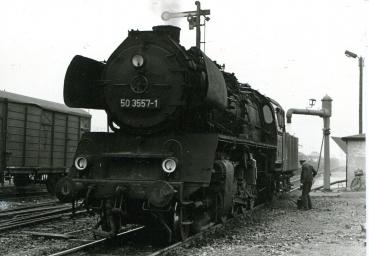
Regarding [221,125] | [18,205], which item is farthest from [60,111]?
[221,125]

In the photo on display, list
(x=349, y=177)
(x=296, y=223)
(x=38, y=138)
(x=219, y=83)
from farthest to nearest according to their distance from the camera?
(x=349, y=177)
(x=38, y=138)
(x=296, y=223)
(x=219, y=83)

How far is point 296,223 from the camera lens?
10.2 m

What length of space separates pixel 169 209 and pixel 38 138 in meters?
9.41

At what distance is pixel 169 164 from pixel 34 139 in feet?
29.4

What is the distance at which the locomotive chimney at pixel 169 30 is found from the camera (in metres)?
7.82

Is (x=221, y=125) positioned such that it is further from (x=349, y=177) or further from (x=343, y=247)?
(x=349, y=177)

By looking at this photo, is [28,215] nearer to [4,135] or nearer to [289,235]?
[4,135]

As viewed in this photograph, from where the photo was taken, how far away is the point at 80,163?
766cm

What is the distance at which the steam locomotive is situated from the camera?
7.16 m

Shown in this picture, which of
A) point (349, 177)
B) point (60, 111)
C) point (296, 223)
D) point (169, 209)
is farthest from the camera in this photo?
point (349, 177)

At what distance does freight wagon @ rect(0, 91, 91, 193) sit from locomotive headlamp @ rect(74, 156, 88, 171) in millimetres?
6936

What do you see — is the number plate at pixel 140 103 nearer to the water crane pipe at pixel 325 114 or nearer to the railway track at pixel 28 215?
the railway track at pixel 28 215

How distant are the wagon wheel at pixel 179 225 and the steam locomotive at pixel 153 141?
15mm

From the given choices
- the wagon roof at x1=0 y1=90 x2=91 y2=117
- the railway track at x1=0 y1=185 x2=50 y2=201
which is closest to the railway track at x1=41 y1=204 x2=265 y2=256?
the wagon roof at x1=0 y1=90 x2=91 y2=117
